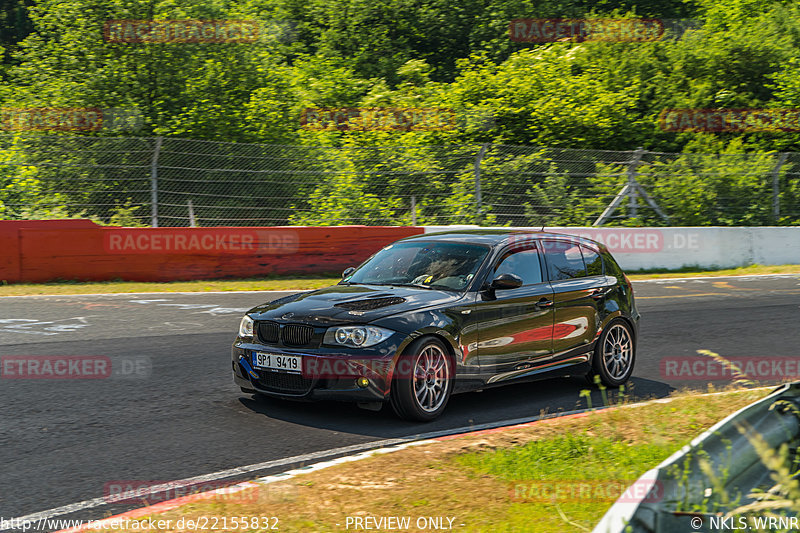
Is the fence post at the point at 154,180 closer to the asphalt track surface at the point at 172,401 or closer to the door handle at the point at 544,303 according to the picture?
the asphalt track surface at the point at 172,401

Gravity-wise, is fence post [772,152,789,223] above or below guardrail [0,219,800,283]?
above

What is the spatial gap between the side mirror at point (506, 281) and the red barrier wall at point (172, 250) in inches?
422

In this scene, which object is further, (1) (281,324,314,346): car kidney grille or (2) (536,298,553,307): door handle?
(2) (536,298,553,307): door handle

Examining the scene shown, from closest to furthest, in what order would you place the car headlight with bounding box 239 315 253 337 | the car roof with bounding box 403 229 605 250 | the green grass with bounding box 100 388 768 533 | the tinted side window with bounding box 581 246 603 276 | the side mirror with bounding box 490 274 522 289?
1. the green grass with bounding box 100 388 768 533
2. the car headlight with bounding box 239 315 253 337
3. the side mirror with bounding box 490 274 522 289
4. the car roof with bounding box 403 229 605 250
5. the tinted side window with bounding box 581 246 603 276

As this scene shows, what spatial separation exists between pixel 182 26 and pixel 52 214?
941cm

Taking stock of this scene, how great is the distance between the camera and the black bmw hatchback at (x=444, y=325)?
6930mm

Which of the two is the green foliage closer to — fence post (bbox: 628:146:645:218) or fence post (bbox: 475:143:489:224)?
fence post (bbox: 475:143:489:224)

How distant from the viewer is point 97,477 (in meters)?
5.50

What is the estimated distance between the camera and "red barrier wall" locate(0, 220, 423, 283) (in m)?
16.2

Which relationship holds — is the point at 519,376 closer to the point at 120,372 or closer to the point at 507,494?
the point at 507,494

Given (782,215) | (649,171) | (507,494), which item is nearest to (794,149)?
(782,215)

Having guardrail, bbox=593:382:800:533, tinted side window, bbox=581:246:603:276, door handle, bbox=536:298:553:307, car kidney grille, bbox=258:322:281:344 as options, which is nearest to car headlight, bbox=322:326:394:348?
car kidney grille, bbox=258:322:281:344
